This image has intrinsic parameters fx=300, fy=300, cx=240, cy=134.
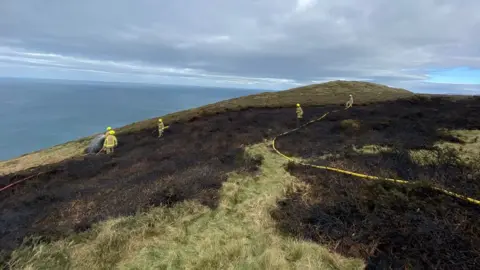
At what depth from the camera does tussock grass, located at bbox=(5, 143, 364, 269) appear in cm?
626

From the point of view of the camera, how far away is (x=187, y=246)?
7.08 metres

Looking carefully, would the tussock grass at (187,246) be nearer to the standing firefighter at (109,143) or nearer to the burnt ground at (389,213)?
the burnt ground at (389,213)

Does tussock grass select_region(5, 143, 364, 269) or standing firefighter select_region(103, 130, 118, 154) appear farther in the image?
standing firefighter select_region(103, 130, 118, 154)

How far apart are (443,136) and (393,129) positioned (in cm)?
351

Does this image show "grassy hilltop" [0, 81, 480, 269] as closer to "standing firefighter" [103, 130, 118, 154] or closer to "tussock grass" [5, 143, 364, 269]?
"tussock grass" [5, 143, 364, 269]

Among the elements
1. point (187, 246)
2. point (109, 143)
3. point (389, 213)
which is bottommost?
point (109, 143)

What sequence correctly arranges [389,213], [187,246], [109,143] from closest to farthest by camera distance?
1. [187,246]
2. [389,213]
3. [109,143]

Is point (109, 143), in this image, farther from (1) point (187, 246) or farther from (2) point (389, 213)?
(2) point (389, 213)

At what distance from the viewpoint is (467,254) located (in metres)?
5.73

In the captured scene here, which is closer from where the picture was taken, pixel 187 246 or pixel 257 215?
pixel 187 246

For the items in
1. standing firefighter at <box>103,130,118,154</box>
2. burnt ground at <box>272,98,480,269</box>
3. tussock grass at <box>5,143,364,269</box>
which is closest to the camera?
burnt ground at <box>272,98,480,269</box>

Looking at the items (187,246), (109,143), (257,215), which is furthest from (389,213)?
(109,143)

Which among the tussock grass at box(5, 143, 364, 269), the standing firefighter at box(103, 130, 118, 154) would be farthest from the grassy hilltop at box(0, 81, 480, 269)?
the standing firefighter at box(103, 130, 118, 154)

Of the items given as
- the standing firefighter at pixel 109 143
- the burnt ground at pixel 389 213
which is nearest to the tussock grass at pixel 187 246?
the burnt ground at pixel 389 213
